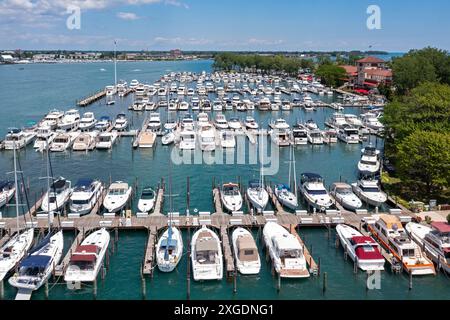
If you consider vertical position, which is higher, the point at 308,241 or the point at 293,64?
the point at 293,64

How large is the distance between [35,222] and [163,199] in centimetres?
969

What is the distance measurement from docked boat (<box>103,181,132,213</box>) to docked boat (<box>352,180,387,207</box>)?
59.4ft

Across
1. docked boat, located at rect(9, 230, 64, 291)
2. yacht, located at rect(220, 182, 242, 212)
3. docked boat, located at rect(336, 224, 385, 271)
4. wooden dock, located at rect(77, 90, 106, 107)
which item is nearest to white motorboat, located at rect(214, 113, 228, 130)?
yacht, located at rect(220, 182, 242, 212)

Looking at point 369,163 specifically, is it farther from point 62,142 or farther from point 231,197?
point 62,142

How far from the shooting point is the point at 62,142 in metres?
54.4

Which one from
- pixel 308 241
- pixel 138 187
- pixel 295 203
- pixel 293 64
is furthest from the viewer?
pixel 293 64

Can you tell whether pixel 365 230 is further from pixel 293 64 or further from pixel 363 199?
pixel 293 64

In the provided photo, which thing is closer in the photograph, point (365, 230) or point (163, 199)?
point (365, 230)

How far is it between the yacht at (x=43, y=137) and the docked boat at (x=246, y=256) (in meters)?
30.9

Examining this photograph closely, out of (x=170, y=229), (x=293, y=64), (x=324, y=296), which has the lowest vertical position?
(x=324, y=296)

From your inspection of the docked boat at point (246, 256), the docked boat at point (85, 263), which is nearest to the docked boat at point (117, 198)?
the docked boat at point (85, 263)

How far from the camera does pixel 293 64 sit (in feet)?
520

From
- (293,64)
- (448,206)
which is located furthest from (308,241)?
(293,64)

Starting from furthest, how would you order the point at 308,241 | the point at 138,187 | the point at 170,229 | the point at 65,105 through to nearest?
1. the point at 65,105
2. the point at 138,187
3. the point at 308,241
4. the point at 170,229
